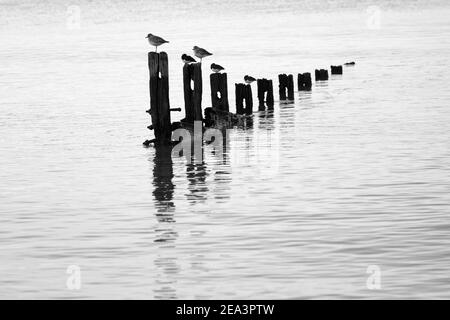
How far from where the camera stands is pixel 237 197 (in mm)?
20734

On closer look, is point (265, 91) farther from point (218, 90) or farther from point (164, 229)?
point (164, 229)

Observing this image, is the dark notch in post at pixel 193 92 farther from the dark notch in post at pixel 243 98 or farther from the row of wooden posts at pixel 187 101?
the dark notch in post at pixel 243 98

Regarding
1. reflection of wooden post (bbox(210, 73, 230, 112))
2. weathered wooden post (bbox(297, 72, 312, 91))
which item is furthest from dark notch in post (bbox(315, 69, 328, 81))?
reflection of wooden post (bbox(210, 73, 230, 112))

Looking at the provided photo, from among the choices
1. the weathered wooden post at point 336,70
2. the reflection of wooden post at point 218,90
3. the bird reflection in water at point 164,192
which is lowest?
the weathered wooden post at point 336,70

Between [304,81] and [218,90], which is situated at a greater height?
[218,90]

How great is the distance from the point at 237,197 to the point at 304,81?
24.3 metres

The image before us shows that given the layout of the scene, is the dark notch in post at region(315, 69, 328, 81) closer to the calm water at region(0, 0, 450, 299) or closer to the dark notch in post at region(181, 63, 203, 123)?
the calm water at region(0, 0, 450, 299)

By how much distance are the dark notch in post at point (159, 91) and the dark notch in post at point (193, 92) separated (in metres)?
1.39

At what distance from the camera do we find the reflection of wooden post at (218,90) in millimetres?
31875

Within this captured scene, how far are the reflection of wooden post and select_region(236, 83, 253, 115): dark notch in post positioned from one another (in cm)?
220

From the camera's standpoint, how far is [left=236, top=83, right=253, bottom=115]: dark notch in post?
1378 inches

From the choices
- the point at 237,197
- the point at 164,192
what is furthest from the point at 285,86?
the point at 237,197

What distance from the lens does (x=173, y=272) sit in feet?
50.0

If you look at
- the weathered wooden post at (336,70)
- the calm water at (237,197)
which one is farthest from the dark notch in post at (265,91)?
the weathered wooden post at (336,70)
